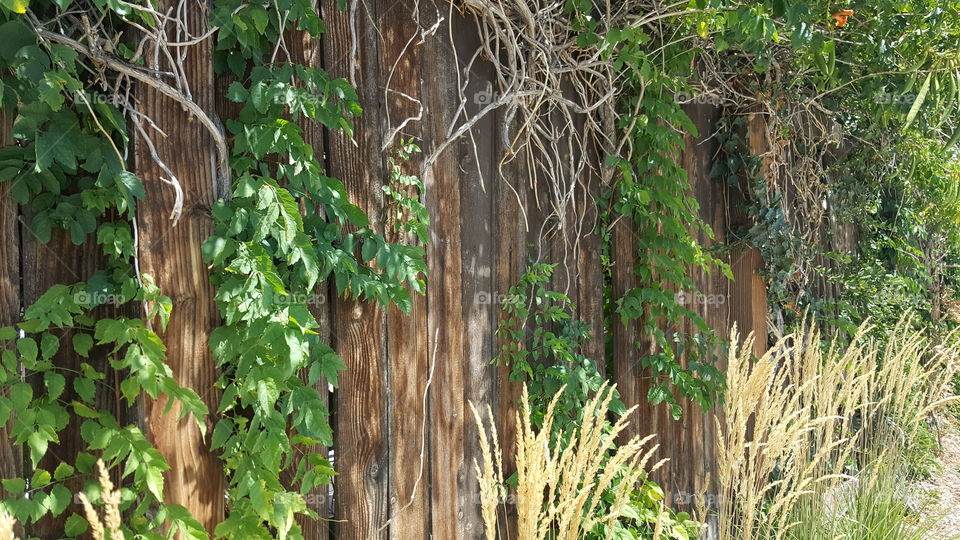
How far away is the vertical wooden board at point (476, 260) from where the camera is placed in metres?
2.11

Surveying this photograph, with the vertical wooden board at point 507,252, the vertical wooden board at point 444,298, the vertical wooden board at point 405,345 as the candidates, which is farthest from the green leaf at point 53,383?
the vertical wooden board at point 507,252

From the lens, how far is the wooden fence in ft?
4.80

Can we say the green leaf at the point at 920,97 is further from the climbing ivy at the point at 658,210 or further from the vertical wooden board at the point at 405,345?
the vertical wooden board at the point at 405,345

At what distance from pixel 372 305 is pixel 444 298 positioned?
0.25 metres

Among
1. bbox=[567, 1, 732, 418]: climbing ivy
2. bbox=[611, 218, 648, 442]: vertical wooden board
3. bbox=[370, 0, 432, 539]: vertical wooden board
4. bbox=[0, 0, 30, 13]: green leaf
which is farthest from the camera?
bbox=[611, 218, 648, 442]: vertical wooden board

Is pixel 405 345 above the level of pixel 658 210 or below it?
below

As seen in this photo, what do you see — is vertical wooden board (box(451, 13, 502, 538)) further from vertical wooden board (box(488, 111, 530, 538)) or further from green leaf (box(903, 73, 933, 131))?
green leaf (box(903, 73, 933, 131))

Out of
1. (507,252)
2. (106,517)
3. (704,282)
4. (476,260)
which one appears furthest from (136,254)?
(704,282)

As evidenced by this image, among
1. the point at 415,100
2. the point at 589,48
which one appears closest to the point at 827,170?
the point at 589,48

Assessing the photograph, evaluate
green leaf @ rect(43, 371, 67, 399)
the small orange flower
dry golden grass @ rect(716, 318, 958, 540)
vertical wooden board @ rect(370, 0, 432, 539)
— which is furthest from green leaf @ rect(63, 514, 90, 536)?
the small orange flower

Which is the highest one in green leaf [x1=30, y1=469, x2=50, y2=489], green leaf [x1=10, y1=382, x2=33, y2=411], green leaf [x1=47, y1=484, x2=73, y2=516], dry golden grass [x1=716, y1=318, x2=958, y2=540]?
green leaf [x1=10, y1=382, x2=33, y2=411]

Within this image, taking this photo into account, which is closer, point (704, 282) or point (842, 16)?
point (842, 16)

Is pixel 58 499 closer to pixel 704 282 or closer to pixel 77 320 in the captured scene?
pixel 77 320

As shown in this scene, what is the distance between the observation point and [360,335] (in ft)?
6.02
